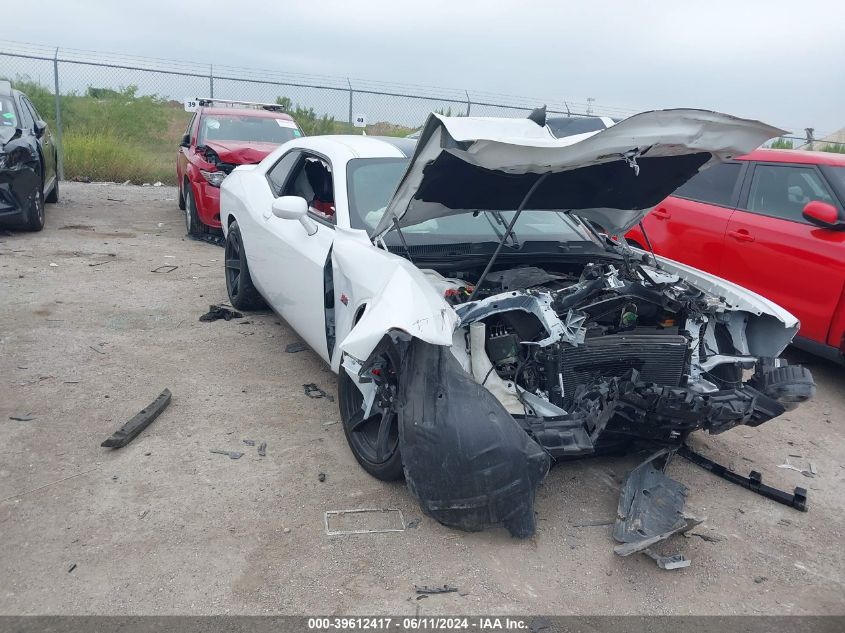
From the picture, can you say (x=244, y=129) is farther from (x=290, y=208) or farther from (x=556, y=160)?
(x=556, y=160)

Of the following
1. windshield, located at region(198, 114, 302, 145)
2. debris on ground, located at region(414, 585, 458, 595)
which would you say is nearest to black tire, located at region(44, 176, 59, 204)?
windshield, located at region(198, 114, 302, 145)

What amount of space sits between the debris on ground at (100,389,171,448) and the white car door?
93cm

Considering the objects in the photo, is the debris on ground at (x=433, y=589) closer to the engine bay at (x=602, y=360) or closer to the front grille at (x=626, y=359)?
the engine bay at (x=602, y=360)

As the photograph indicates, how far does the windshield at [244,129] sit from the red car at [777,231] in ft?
18.1

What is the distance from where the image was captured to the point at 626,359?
331 centimetres

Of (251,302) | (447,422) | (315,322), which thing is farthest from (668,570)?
(251,302)

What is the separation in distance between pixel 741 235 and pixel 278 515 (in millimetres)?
4336

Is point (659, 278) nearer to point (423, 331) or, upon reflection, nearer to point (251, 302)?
point (423, 331)

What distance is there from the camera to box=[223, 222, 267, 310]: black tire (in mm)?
5719

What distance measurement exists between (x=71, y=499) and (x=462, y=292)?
2.06 meters

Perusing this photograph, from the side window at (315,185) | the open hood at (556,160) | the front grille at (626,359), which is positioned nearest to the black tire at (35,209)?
the side window at (315,185)

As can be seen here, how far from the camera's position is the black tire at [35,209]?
833 centimetres

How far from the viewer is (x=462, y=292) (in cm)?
347

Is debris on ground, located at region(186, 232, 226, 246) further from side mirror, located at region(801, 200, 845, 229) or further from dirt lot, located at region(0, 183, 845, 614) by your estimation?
side mirror, located at region(801, 200, 845, 229)
